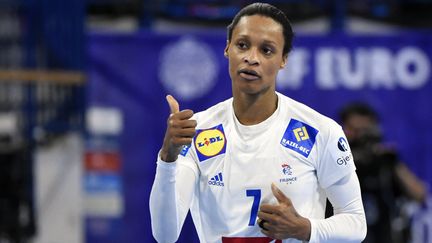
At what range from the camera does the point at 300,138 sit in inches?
125

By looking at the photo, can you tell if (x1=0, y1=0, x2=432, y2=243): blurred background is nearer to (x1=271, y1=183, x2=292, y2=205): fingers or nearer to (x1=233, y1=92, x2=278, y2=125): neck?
(x1=233, y1=92, x2=278, y2=125): neck

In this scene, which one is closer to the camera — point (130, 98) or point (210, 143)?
point (210, 143)

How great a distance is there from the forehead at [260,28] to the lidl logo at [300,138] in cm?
32

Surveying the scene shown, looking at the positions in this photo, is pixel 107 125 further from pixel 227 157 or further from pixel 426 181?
pixel 227 157

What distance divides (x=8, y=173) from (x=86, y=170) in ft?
2.70

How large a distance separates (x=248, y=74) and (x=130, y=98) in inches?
153

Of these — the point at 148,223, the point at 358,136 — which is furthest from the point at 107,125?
the point at 358,136

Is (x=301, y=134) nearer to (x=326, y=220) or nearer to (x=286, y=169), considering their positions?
(x=286, y=169)

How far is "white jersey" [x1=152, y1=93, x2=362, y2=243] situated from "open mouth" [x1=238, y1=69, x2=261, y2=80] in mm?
197

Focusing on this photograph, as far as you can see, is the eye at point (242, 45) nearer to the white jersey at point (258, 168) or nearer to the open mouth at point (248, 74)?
the open mouth at point (248, 74)

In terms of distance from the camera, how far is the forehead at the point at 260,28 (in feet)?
10.3

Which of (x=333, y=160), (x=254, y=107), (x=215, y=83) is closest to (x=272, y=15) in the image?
(x=254, y=107)

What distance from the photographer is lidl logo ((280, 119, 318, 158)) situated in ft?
10.4

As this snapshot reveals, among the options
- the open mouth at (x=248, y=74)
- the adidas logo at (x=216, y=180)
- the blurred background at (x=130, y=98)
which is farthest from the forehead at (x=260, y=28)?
the blurred background at (x=130, y=98)
